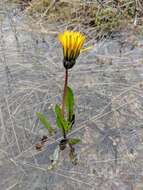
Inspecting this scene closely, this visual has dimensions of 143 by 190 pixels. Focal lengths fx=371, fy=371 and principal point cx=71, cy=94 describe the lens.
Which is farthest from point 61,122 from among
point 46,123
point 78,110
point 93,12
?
point 93,12

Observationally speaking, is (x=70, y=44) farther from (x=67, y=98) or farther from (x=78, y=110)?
(x=78, y=110)

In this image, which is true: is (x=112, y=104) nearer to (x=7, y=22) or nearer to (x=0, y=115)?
(x=0, y=115)

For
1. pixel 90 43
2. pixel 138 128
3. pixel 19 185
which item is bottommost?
pixel 19 185

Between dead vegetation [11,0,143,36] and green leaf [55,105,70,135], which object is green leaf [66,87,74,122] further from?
dead vegetation [11,0,143,36]

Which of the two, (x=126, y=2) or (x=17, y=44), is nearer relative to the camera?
(x=17, y=44)

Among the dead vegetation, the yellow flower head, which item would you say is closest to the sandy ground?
the dead vegetation

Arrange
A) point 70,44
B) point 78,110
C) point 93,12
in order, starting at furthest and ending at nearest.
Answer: point 93,12, point 78,110, point 70,44

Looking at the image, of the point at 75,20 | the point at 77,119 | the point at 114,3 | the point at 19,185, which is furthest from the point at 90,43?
the point at 19,185

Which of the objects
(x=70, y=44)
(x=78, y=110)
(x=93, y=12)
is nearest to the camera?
(x=70, y=44)
